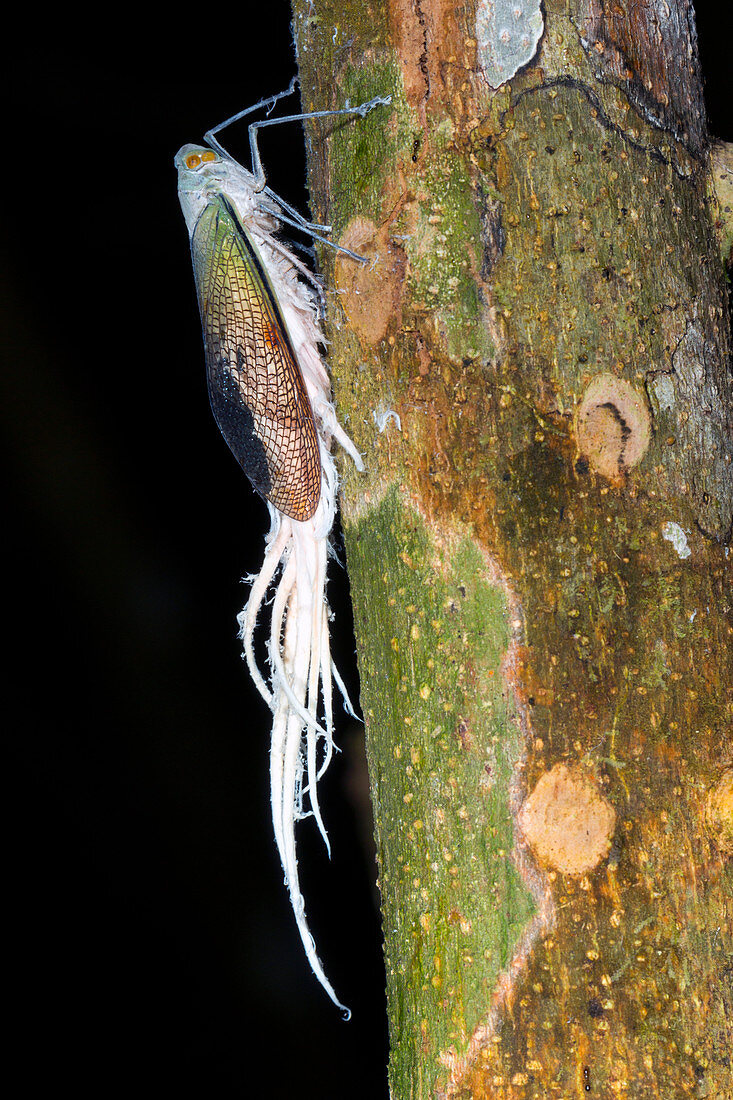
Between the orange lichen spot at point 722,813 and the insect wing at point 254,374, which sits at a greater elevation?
the insect wing at point 254,374

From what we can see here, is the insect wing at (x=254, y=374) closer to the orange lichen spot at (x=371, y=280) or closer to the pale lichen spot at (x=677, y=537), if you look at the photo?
the orange lichen spot at (x=371, y=280)

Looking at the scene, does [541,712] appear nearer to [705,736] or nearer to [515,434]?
[705,736]

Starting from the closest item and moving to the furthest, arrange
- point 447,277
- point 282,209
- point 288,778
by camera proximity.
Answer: point 447,277 → point 288,778 → point 282,209

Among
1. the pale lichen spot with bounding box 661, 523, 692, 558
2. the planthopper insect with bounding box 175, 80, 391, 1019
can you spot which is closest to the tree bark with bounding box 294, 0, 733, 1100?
the pale lichen spot with bounding box 661, 523, 692, 558

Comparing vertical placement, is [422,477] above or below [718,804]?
above

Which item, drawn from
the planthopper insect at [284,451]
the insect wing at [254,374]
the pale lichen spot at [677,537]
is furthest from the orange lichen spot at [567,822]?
the insect wing at [254,374]

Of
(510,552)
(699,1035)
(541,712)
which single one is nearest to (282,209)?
(510,552)

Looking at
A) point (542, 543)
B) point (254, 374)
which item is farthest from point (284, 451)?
point (542, 543)
